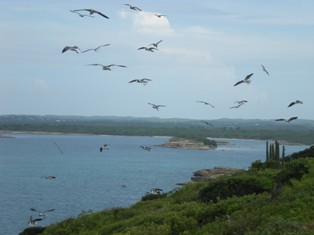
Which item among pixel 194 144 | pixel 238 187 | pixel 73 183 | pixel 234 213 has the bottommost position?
pixel 73 183

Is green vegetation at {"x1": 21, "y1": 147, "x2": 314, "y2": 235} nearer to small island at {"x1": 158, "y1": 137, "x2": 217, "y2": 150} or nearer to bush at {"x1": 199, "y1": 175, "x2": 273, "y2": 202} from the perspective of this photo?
bush at {"x1": 199, "y1": 175, "x2": 273, "y2": 202}

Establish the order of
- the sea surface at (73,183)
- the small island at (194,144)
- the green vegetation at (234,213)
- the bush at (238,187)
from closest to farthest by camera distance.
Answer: the green vegetation at (234,213)
the bush at (238,187)
the sea surface at (73,183)
the small island at (194,144)

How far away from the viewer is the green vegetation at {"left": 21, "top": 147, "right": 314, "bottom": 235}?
1456cm

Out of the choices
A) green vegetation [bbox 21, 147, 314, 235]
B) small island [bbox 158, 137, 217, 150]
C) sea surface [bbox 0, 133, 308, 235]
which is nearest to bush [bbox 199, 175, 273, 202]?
green vegetation [bbox 21, 147, 314, 235]

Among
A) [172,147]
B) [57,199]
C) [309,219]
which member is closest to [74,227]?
[309,219]

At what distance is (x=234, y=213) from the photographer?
55.5 feet

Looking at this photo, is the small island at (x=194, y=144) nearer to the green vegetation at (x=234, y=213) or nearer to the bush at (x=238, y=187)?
the green vegetation at (x=234, y=213)

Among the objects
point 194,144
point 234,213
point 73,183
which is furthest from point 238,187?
point 194,144

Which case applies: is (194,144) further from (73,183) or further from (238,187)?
(238,187)

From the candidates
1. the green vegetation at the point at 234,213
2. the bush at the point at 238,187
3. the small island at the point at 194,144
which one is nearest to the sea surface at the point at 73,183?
the green vegetation at the point at 234,213

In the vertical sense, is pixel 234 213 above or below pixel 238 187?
below

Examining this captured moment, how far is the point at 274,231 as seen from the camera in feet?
42.0

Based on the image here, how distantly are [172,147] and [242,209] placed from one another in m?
148

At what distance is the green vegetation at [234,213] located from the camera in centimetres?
1456
